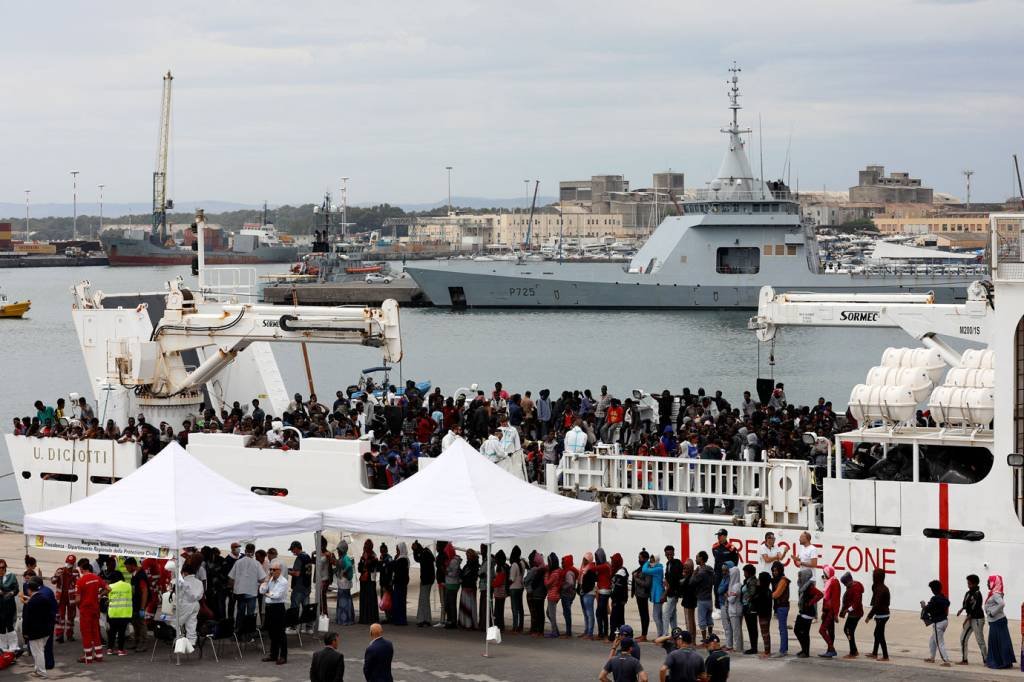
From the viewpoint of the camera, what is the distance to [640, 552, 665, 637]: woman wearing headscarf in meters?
14.9

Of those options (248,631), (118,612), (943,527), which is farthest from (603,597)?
(118,612)

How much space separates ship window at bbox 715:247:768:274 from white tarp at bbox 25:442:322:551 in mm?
66997

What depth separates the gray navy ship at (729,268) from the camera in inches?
3078

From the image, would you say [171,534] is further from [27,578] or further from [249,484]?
[249,484]

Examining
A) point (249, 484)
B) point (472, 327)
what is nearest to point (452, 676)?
point (249, 484)

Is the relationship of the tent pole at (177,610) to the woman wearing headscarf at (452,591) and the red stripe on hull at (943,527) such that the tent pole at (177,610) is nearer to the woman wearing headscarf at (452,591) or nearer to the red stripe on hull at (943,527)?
the woman wearing headscarf at (452,591)

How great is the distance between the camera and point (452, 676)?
13.5 metres

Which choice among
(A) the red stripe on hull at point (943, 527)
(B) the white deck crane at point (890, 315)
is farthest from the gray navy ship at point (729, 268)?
(A) the red stripe on hull at point (943, 527)

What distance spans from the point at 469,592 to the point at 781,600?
130 inches

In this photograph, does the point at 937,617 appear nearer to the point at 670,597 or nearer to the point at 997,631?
the point at 997,631

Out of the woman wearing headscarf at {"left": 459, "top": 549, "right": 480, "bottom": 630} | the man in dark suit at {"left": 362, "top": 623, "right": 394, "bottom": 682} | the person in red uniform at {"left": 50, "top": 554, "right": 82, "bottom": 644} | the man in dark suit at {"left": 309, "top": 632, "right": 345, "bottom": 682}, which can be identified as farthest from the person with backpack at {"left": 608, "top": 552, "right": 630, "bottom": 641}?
the person in red uniform at {"left": 50, "top": 554, "right": 82, "bottom": 644}

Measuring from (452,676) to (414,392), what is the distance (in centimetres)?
1103

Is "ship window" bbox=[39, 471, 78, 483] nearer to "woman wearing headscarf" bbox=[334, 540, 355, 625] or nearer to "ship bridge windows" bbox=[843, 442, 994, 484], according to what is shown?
"woman wearing headscarf" bbox=[334, 540, 355, 625]

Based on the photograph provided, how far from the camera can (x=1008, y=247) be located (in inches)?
625
